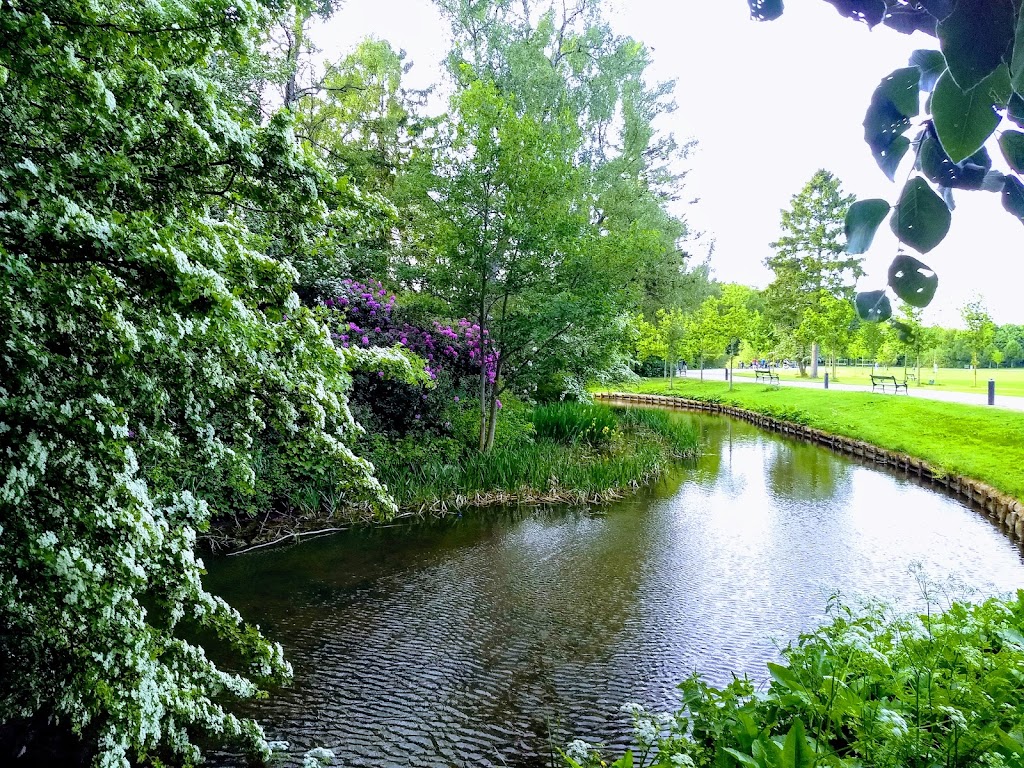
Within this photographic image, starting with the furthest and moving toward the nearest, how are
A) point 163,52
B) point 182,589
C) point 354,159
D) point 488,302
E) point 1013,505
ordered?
point 354,159
point 488,302
point 1013,505
point 182,589
point 163,52

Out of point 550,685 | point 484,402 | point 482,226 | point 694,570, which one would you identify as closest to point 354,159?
point 482,226

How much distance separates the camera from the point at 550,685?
384 cm

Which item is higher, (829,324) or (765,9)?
(829,324)

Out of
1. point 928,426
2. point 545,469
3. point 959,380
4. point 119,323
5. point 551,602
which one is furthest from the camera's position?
point 959,380

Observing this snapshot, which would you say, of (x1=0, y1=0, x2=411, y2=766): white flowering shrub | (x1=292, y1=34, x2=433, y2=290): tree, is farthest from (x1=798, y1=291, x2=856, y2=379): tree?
(x1=0, y1=0, x2=411, y2=766): white flowering shrub

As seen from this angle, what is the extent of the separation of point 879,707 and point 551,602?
344 centimetres

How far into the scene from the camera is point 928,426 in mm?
12828

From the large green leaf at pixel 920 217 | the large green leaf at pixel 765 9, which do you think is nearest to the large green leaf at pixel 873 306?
the large green leaf at pixel 920 217

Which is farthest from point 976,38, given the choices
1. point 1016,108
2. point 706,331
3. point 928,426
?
point 706,331

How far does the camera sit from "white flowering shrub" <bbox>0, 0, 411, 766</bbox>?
5.29ft

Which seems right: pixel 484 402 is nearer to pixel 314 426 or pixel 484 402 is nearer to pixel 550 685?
pixel 550 685

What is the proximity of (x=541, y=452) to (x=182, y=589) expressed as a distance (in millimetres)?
8044

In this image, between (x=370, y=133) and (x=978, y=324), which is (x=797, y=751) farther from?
(x=978, y=324)

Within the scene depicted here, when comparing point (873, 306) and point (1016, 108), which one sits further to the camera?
point (873, 306)
